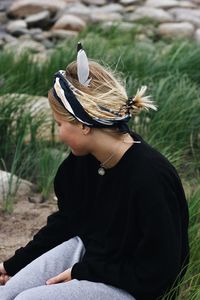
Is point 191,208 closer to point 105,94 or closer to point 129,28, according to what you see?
point 105,94

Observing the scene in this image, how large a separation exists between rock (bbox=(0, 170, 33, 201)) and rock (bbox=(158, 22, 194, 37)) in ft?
17.8

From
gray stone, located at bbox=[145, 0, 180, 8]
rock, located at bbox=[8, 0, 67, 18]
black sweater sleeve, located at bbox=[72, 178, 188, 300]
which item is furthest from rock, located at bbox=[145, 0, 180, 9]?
black sweater sleeve, located at bbox=[72, 178, 188, 300]

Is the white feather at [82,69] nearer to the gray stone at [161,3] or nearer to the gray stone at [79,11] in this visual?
the gray stone at [79,11]

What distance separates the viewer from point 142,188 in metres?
2.33

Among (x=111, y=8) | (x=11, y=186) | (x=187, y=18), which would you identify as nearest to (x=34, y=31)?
(x=111, y=8)

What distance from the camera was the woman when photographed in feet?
7.69

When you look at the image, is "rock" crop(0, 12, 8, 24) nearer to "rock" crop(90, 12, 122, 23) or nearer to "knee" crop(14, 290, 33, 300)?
"rock" crop(90, 12, 122, 23)

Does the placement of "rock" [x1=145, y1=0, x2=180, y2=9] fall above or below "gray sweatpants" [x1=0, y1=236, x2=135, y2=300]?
below

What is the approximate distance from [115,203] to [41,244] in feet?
1.58

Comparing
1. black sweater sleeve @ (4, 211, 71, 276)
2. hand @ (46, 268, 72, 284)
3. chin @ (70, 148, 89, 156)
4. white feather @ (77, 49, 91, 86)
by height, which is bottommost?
black sweater sleeve @ (4, 211, 71, 276)

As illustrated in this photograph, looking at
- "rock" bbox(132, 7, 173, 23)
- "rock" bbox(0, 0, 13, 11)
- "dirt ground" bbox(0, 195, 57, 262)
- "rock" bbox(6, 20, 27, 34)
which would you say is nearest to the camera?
"dirt ground" bbox(0, 195, 57, 262)

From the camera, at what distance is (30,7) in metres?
10.6

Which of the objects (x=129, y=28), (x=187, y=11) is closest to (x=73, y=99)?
(x=129, y=28)

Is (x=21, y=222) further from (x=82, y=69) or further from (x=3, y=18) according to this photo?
(x=3, y=18)
